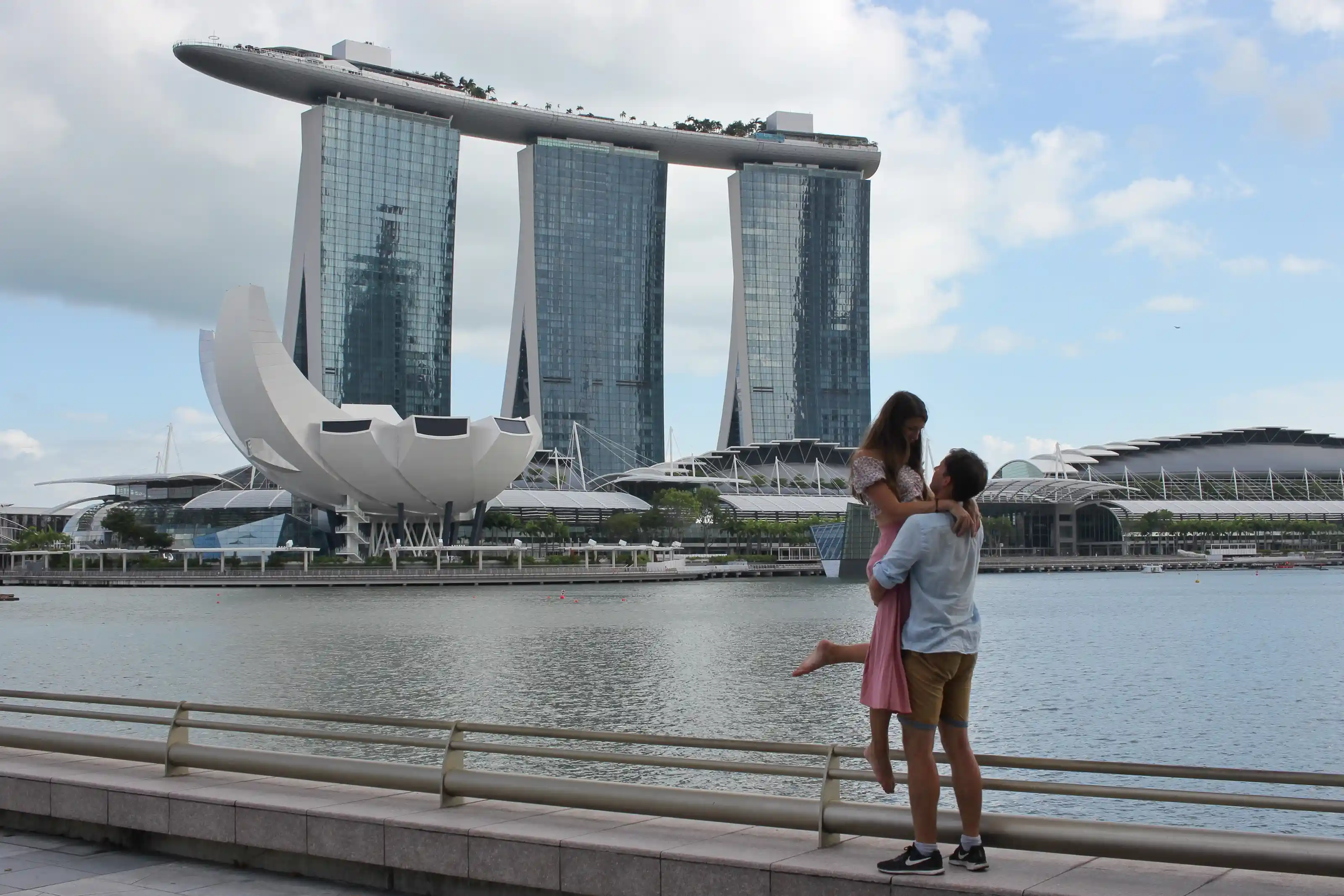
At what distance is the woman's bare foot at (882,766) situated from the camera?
5730 millimetres

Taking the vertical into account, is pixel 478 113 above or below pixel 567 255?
above

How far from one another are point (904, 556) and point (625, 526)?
111 metres

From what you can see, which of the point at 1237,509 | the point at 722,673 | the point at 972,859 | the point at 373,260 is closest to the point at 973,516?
the point at 972,859

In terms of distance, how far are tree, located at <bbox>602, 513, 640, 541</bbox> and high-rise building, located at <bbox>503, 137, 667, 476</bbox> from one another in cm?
2252

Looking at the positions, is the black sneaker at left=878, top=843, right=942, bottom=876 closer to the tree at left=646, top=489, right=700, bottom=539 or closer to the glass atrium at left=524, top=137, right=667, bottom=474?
the tree at left=646, top=489, right=700, bottom=539

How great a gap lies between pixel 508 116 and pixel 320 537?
53077 millimetres

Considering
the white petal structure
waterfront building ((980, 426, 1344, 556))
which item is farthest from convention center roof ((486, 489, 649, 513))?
waterfront building ((980, 426, 1344, 556))

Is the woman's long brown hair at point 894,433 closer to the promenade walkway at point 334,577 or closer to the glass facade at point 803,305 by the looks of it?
the promenade walkway at point 334,577

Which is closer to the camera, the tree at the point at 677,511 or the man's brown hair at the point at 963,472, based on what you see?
the man's brown hair at the point at 963,472

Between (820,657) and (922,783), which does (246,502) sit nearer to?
(820,657)

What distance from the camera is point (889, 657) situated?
5.73m

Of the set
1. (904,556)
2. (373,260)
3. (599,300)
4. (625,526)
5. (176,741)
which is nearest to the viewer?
(904,556)

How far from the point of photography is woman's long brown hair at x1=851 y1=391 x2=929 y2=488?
5.80m

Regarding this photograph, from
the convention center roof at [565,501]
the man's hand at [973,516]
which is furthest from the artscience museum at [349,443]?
the man's hand at [973,516]
